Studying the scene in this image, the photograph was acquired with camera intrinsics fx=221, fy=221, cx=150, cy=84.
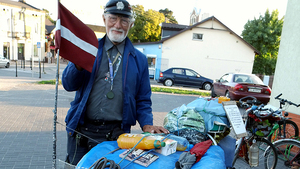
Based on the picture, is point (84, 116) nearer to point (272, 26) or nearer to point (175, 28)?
point (175, 28)

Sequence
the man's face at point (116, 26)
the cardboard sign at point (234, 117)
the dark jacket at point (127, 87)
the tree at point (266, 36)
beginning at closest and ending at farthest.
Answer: the dark jacket at point (127, 87)
the man's face at point (116, 26)
the cardboard sign at point (234, 117)
the tree at point (266, 36)

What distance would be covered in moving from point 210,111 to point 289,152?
2.44 m

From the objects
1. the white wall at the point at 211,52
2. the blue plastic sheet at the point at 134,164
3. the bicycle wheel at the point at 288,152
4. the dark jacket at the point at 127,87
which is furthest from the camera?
the white wall at the point at 211,52

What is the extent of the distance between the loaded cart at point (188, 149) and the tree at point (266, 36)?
3930 centimetres

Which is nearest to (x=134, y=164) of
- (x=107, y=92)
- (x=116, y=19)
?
(x=107, y=92)

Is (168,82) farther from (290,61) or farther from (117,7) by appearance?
(117,7)

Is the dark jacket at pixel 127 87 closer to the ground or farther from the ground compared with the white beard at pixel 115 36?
closer to the ground

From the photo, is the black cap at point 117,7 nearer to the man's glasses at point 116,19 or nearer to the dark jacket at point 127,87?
the man's glasses at point 116,19

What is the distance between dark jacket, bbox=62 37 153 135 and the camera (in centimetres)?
195

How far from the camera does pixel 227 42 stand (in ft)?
85.5

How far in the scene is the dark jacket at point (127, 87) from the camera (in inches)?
76.7

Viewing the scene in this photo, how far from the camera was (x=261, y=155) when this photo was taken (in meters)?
4.11

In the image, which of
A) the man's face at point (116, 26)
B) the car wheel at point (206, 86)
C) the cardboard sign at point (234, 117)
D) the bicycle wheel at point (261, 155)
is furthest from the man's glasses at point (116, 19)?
the car wheel at point (206, 86)

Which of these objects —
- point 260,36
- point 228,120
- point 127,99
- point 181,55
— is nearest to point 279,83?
point 228,120
